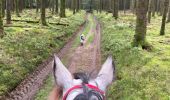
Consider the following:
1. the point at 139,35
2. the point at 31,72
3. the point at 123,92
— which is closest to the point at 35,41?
the point at 31,72

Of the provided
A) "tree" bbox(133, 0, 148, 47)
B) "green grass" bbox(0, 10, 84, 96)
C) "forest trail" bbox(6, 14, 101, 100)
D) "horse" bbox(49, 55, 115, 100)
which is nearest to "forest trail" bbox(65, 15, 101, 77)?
"forest trail" bbox(6, 14, 101, 100)

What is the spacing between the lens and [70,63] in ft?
51.3

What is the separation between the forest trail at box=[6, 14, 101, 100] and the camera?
11.2 meters

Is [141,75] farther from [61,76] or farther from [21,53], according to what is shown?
[61,76]

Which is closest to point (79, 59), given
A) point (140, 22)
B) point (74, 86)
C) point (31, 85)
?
point (140, 22)

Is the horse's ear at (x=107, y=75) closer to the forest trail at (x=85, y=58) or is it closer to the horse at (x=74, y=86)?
the horse at (x=74, y=86)

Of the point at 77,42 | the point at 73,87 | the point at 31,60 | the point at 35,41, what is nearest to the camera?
the point at 73,87

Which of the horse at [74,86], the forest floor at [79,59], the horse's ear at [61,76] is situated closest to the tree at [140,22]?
the forest floor at [79,59]

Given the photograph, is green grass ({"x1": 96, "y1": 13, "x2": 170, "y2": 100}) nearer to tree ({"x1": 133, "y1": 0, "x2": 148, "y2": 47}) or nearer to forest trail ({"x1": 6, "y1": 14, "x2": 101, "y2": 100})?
tree ({"x1": 133, "y1": 0, "x2": 148, "y2": 47})

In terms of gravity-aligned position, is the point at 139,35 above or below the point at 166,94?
above

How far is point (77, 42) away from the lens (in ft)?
75.0

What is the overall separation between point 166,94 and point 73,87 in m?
7.20

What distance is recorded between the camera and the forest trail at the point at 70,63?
1124 centimetres

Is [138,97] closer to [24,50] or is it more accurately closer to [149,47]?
[149,47]
